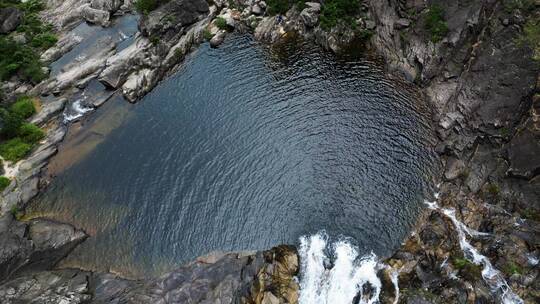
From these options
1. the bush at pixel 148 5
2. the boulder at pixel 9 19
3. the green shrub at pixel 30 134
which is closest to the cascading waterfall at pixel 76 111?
the green shrub at pixel 30 134

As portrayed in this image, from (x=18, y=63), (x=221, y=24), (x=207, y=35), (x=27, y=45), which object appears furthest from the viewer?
(x=27, y=45)

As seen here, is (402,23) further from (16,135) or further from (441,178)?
(16,135)

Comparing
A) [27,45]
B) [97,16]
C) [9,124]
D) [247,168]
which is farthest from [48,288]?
[97,16]

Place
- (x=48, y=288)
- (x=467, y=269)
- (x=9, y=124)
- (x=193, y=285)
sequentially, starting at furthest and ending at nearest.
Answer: (x=9, y=124) → (x=48, y=288) → (x=193, y=285) → (x=467, y=269)

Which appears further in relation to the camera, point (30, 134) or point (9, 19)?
point (9, 19)

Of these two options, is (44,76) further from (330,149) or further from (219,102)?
(330,149)
